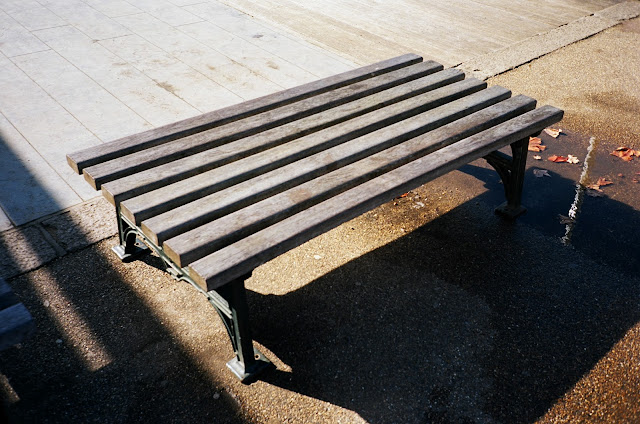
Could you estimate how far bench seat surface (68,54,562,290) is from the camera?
2.50 m

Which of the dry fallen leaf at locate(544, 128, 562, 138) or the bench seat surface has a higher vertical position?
the bench seat surface

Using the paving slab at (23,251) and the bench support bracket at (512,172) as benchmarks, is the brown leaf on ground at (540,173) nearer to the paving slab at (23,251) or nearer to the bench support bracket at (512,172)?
the bench support bracket at (512,172)

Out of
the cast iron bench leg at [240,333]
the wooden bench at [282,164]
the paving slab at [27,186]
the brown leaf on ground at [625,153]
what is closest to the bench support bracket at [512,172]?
the wooden bench at [282,164]

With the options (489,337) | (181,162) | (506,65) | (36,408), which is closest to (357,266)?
(489,337)

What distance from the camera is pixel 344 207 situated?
8.80 ft

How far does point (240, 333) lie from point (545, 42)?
5889mm

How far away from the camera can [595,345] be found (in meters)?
3.06

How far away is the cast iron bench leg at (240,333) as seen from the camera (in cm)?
256

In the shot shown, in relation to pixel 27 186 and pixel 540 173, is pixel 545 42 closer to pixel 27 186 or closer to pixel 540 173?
pixel 540 173

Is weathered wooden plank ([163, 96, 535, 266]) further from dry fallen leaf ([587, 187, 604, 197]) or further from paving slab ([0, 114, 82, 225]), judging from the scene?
paving slab ([0, 114, 82, 225])

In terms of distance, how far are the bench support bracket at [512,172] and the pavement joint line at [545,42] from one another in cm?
236

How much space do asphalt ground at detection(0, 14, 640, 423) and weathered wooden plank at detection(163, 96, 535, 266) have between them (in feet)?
2.49

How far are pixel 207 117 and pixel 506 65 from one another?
13.3ft

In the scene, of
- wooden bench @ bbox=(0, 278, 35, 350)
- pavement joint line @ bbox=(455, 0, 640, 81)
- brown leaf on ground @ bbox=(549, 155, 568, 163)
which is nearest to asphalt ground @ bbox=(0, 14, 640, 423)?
brown leaf on ground @ bbox=(549, 155, 568, 163)
